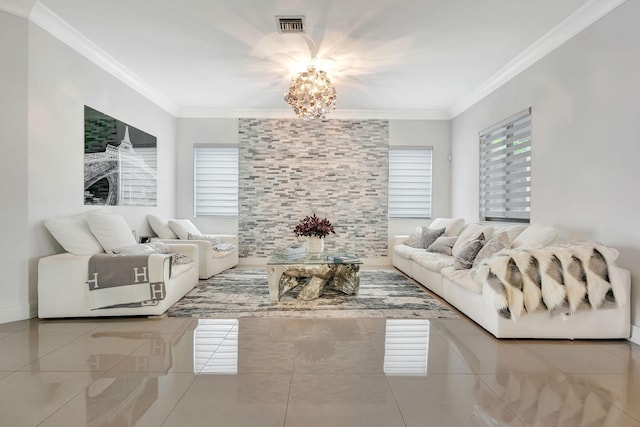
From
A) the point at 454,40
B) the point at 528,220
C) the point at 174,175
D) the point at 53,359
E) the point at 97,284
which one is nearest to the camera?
the point at 53,359

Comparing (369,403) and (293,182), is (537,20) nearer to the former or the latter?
(369,403)

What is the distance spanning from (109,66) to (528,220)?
222 inches

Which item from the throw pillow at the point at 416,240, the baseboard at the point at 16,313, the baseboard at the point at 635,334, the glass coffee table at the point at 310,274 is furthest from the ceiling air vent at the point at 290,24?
the baseboard at the point at 635,334

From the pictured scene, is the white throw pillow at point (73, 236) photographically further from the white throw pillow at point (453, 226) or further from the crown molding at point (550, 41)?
the crown molding at point (550, 41)

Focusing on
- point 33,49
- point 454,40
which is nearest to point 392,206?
point 454,40

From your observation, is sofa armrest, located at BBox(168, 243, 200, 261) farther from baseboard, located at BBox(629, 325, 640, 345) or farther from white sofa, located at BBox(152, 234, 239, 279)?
baseboard, located at BBox(629, 325, 640, 345)

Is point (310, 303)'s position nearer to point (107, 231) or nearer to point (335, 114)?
point (107, 231)

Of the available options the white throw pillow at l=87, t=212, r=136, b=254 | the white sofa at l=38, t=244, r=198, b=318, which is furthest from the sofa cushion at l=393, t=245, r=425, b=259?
the white throw pillow at l=87, t=212, r=136, b=254

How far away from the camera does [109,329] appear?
3354 millimetres

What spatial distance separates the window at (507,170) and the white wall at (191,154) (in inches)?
174

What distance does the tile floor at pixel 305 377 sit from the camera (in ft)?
6.34

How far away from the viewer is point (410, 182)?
734 centimetres

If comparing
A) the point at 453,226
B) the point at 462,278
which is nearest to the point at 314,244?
the point at 462,278

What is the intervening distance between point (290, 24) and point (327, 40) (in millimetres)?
519
